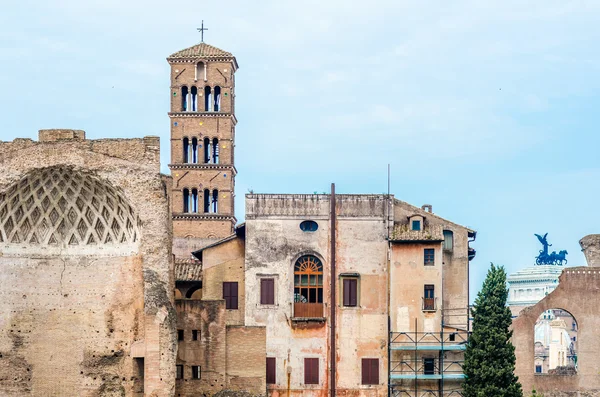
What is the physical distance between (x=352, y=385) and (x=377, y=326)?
2777 millimetres

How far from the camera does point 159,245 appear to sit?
47469 millimetres

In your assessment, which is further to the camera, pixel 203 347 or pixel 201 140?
pixel 201 140

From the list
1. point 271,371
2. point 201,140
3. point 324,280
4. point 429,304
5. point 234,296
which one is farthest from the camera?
point 201,140

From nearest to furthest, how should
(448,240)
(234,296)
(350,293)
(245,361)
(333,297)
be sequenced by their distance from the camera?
(245,361), (333,297), (350,293), (234,296), (448,240)

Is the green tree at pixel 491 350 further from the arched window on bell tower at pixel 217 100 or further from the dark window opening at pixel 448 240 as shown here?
the arched window on bell tower at pixel 217 100

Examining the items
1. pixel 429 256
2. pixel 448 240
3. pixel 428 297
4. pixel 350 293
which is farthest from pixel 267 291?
pixel 448 240

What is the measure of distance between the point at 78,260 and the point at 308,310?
1047 centimetres

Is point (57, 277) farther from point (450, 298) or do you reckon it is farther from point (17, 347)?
point (450, 298)

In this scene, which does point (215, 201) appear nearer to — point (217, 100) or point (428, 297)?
point (217, 100)

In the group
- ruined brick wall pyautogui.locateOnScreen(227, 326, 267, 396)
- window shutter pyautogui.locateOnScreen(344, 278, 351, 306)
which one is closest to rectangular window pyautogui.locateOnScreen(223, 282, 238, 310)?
ruined brick wall pyautogui.locateOnScreen(227, 326, 267, 396)

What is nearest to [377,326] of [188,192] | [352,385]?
[352,385]

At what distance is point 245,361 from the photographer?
50.9 m

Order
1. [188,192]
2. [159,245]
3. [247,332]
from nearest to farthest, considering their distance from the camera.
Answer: [159,245], [247,332], [188,192]

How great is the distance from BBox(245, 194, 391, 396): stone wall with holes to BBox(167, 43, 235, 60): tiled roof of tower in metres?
24.6
